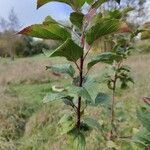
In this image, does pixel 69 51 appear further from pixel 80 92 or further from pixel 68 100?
pixel 68 100

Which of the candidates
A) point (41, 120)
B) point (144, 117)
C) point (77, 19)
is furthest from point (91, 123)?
point (41, 120)

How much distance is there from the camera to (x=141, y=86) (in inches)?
363

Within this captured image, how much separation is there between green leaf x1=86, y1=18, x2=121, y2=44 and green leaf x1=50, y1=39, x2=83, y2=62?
0.08 metres

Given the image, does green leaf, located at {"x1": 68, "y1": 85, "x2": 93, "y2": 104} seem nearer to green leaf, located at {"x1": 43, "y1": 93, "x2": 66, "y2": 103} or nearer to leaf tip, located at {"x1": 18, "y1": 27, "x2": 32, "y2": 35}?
green leaf, located at {"x1": 43, "y1": 93, "x2": 66, "y2": 103}

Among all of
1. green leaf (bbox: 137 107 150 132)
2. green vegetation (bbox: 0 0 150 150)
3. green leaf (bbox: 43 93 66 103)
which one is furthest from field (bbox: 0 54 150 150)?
green leaf (bbox: 43 93 66 103)

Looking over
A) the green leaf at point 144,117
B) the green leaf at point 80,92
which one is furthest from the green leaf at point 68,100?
the green leaf at point 144,117

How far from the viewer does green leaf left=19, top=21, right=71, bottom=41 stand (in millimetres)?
1762

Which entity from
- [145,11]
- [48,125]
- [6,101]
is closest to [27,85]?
[6,101]

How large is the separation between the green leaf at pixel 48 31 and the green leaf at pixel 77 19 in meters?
0.07

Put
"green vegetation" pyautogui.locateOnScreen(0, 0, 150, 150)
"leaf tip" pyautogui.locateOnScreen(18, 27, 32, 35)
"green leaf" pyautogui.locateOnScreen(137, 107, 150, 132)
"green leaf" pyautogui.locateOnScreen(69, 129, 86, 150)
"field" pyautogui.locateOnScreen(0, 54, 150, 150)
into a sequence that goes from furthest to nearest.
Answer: "field" pyautogui.locateOnScreen(0, 54, 150, 150) < "green leaf" pyautogui.locateOnScreen(137, 107, 150, 132) < "green leaf" pyautogui.locateOnScreen(69, 129, 86, 150) < "green vegetation" pyautogui.locateOnScreen(0, 0, 150, 150) < "leaf tip" pyautogui.locateOnScreen(18, 27, 32, 35)

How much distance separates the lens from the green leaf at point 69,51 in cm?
178

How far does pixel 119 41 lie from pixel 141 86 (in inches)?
223

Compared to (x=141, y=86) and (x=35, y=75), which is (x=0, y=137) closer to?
(x=141, y=86)

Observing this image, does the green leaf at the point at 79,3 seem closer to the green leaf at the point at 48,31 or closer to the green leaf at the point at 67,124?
the green leaf at the point at 48,31
